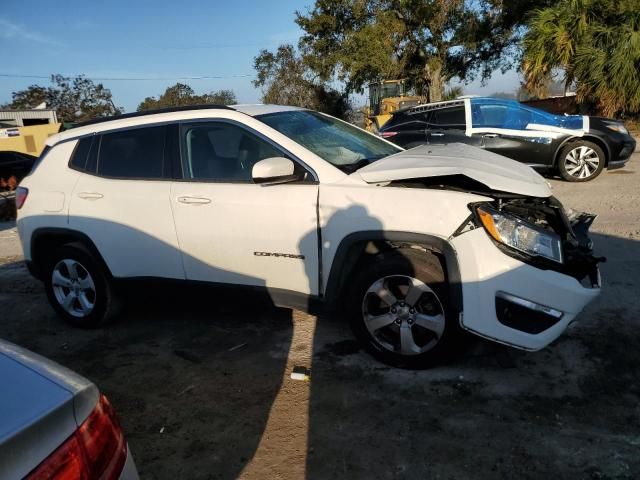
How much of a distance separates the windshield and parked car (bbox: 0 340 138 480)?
2.25 metres

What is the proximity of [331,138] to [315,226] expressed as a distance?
0.94 meters

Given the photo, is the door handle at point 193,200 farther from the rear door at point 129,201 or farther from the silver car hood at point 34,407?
the silver car hood at point 34,407

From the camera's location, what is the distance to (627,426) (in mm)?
2699

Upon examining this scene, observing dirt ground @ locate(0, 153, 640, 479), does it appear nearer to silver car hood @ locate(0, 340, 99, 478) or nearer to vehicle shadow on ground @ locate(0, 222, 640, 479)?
vehicle shadow on ground @ locate(0, 222, 640, 479)

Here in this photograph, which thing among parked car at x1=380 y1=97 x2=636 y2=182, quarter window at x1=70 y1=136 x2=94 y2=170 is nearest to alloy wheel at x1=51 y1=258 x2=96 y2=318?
quarter window at x1=70 y1=136 x2=94 y2=170

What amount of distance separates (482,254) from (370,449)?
121 cm

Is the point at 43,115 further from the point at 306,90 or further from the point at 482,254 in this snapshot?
the point at 482,254

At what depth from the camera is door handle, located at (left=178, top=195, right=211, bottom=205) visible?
366cm

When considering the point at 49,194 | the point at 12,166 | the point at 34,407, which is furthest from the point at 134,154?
the point at 12,166

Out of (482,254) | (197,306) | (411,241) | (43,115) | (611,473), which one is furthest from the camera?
(43,115)

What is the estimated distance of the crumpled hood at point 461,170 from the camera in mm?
3080

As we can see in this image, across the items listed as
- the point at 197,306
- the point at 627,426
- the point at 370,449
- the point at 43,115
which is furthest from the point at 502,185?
the point at 43,115

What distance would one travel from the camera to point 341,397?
316 cm

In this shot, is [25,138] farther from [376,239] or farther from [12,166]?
[376,239]
